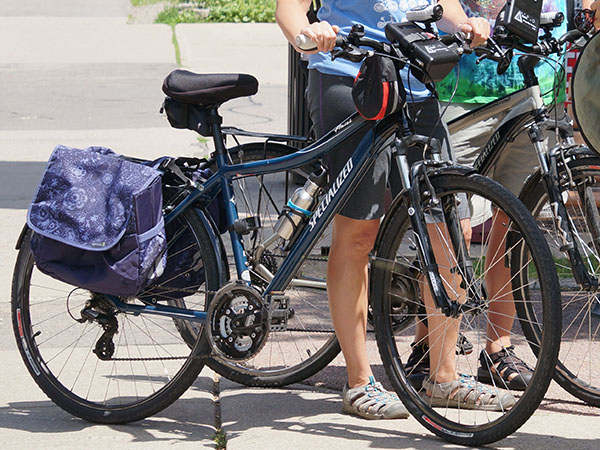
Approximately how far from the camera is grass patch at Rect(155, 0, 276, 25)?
19.2 metres

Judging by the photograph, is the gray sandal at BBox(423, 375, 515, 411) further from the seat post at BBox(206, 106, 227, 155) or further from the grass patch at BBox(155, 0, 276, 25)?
the grass patch at BBox(155, 0, 276, 25)

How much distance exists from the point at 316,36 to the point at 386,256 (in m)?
0.84

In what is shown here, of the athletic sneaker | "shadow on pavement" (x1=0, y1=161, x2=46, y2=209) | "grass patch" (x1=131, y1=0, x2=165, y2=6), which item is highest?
"grass patch" (x1=131, y1=0, x2=165, y2=6)

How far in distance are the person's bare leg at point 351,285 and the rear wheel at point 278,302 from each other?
0.48ft

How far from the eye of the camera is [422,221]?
3.71 meters

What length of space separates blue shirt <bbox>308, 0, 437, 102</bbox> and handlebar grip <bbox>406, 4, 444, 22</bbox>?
21 centimetres

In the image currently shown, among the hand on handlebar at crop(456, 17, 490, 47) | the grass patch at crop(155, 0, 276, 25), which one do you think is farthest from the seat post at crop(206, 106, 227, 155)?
the grass patch at crop(155, 0, 276, 25)

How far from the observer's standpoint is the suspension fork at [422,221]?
367cm

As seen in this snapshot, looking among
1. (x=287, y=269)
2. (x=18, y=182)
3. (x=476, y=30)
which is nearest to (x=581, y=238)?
(x=476, y=30)

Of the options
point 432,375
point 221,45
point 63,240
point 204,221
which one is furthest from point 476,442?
point 221,45

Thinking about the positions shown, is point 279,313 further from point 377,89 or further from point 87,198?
point 377,89

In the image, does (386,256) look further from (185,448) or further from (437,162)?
(185,448)

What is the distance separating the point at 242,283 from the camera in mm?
3994

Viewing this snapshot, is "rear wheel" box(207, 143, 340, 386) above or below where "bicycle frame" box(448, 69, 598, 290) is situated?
below
